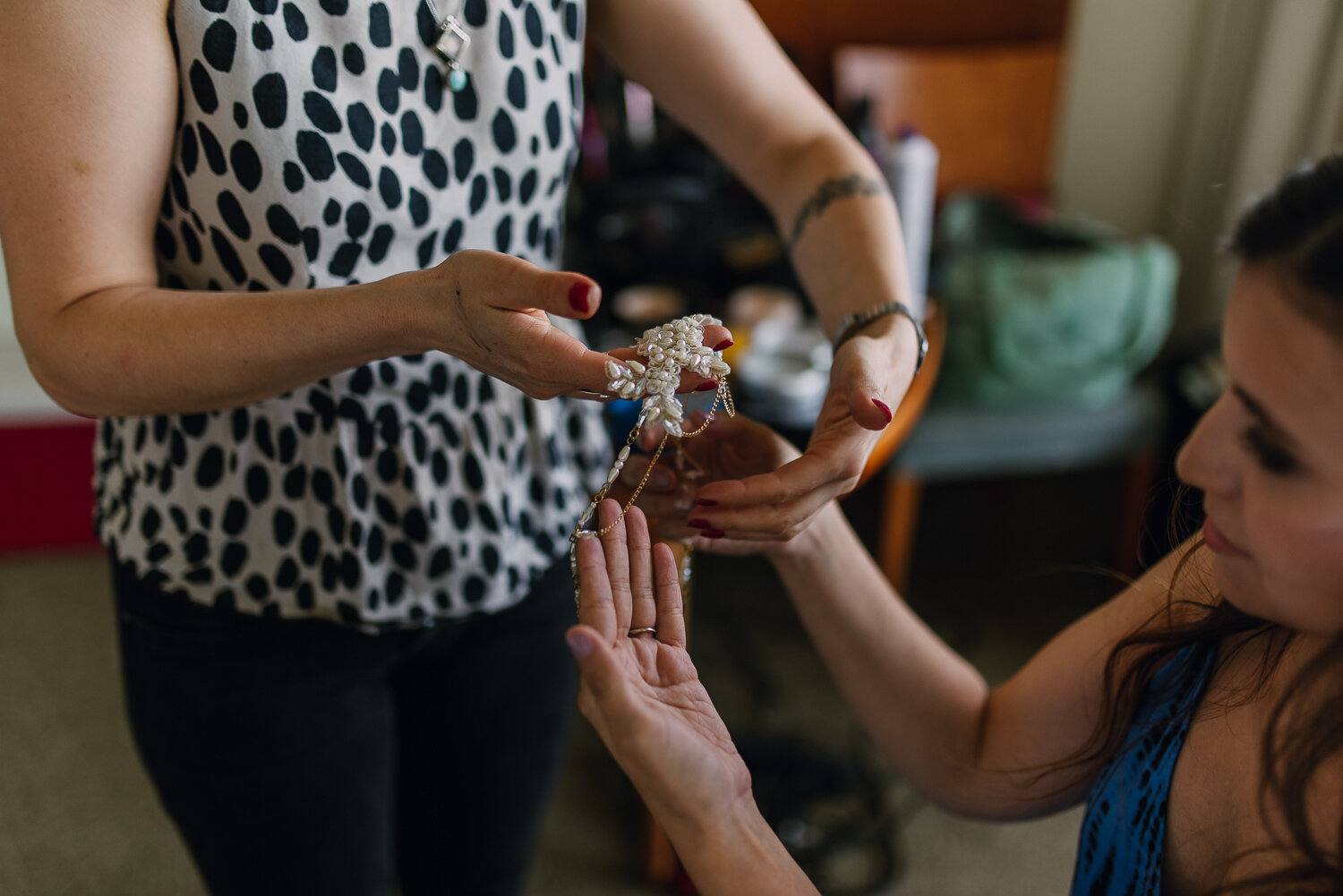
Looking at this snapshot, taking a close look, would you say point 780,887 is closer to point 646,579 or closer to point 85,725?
point 646,579

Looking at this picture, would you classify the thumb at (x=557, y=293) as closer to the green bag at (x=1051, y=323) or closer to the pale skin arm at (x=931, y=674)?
the pale skin arm at (x=931, y=674)

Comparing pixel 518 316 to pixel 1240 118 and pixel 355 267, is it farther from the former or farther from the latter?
pixel 1240 118

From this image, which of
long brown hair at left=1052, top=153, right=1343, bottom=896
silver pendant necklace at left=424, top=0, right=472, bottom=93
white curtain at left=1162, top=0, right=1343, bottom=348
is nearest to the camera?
long brown hair at left=1052, top=153, right=1343, bottom=896

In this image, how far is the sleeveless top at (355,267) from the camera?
78 centimetres

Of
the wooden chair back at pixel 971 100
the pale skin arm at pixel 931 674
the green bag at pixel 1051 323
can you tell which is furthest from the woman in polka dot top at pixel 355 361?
the wooden chair back at pixel 971 100

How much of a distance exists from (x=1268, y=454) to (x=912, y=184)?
125 centimetres

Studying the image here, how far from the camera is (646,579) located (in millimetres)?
757

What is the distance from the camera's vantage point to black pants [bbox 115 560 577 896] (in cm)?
90

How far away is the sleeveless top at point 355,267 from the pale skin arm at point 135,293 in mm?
51

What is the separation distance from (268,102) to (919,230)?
52.6 inches

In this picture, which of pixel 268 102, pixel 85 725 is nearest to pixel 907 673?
pixel 268 102

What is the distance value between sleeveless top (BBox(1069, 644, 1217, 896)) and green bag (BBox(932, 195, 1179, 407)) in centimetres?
122

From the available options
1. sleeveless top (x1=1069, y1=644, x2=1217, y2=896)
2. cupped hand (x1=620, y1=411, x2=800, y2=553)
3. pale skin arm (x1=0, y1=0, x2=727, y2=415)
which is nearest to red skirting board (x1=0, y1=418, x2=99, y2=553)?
pale skin arm (x1=0, y1=0, x2=727, y2=415)

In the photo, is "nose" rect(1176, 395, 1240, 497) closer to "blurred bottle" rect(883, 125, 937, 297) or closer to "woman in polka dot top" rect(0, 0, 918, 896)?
"woman in polka dot top" rect(0, 0, 918, 896)
